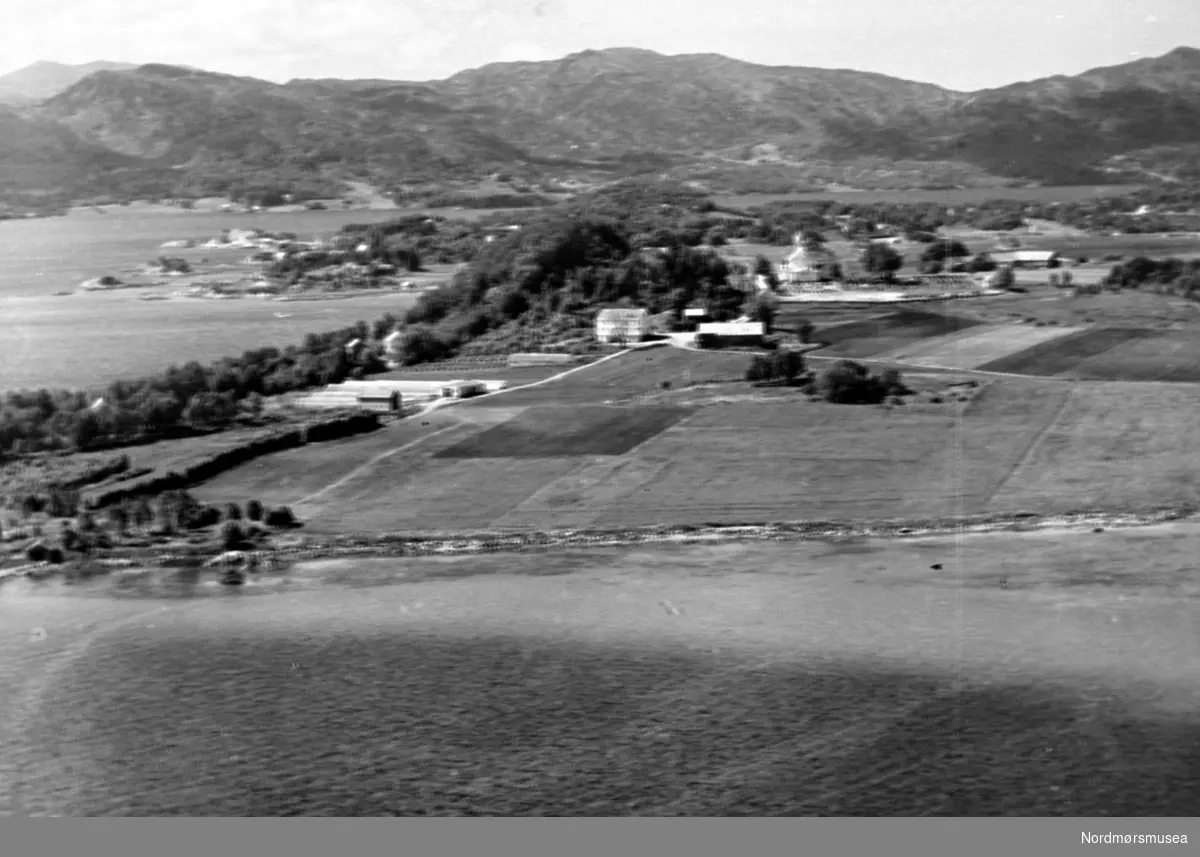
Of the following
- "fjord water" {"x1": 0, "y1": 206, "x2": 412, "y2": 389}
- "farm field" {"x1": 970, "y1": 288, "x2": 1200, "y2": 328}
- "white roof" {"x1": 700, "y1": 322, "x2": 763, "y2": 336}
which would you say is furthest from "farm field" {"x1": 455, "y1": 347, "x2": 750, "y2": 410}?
"farm field" {"x1": 970, "y1": 288, "x2": 1200, "y2": 328}

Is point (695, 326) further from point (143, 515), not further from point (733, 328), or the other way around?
point (143, 515)

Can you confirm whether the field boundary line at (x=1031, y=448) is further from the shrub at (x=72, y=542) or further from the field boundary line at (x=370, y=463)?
the shrub at (x=72, y=542)

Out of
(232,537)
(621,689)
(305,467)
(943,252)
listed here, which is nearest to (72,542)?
(232,537)

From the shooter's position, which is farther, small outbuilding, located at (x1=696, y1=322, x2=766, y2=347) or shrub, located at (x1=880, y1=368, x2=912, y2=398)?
small outbuilding, located at (x1=696, y1=322, x2=766, y2=347)

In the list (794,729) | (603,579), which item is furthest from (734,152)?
(794,729)

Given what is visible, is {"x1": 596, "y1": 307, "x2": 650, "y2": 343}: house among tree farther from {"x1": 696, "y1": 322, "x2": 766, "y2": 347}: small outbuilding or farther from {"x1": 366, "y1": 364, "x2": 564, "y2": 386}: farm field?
{"x1": 366, "y1": 364, "x2": 564, "y2": 386}: farm field
